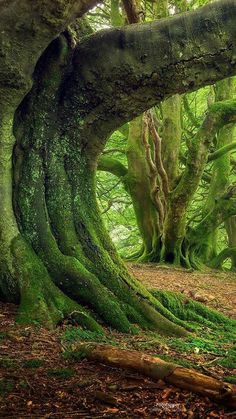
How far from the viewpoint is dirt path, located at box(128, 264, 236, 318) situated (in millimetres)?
7715

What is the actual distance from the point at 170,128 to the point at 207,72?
787 cm

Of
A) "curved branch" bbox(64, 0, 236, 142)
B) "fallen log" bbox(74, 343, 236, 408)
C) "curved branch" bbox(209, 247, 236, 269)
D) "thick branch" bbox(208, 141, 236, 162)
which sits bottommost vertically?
"fallen log" bbox(74, 343, 236, 408)

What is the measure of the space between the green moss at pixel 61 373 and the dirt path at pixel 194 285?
433 centimetres

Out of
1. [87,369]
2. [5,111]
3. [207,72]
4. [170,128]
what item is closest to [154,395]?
[87,369]

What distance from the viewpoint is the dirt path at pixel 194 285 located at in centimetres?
771

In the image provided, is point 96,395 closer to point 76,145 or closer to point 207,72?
point 76,145

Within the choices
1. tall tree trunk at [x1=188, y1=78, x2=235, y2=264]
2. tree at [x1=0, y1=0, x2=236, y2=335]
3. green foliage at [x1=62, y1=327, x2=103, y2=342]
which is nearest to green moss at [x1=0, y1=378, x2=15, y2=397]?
green foliage at [x1=62, y1=327, x2=103, y2=342]

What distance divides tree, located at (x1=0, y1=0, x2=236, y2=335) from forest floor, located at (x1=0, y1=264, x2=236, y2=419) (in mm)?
358

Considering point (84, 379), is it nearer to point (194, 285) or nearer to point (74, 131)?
point (74, 131)

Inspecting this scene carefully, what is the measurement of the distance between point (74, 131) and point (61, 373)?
10.4 feet

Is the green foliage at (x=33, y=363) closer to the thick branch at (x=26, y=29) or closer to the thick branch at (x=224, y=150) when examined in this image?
the thick branch at (x=26, y=29)

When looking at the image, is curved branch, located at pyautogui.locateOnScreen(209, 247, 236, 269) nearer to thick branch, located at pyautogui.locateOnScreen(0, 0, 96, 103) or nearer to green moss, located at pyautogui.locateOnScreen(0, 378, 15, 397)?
thick branch, located at pyautogui.locateOnScreen(0, 0, 96, 103)

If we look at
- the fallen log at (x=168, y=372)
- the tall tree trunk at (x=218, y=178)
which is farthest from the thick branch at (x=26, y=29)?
the tall tree trunk at (x=218, y=178)

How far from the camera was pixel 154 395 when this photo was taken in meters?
2.77
